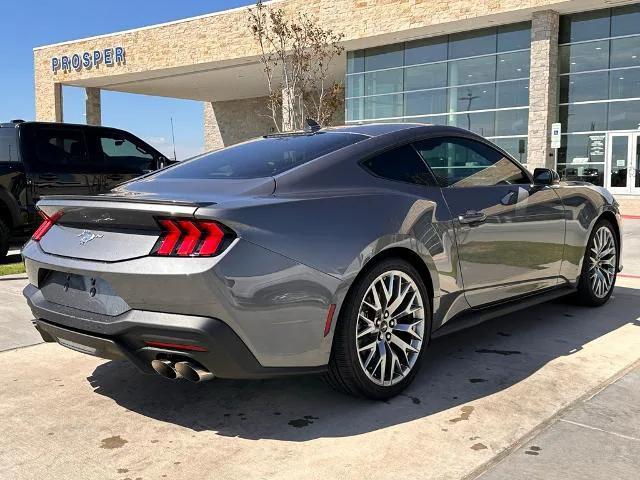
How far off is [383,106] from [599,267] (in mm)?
22033

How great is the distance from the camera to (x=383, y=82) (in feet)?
86.7

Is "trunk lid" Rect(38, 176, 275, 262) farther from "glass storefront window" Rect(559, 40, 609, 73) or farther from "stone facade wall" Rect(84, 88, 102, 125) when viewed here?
"stone facade wall" Rect(84, 88, 102, 125)

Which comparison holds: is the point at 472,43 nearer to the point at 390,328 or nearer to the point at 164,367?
the point at 390,328

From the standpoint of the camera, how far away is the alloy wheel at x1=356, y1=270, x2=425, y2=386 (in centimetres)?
326

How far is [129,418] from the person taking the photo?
3.19m

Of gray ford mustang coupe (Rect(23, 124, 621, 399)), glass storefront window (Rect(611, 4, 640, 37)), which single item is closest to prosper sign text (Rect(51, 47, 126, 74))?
glass storefront window (Rect(611, 4, 640, 37))

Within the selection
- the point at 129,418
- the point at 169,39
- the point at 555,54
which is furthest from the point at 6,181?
the point at 169,39

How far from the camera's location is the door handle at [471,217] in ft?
12.5

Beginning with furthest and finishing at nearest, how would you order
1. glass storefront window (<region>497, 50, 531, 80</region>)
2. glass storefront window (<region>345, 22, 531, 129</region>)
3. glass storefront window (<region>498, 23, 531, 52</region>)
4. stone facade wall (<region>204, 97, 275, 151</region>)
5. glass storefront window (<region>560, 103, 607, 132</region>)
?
stone facade wall (<region>204, 97, 275, 151</region>) → glass storefront window (<region>345, 22, 531, 129</region>) → glass storefront window (<region>497, 50, 531, 80</region>) → glass storefront window (<region>498, 23, 531, 52</region>) → glass storefront window (<region>560, 103, 607, 132</region>)

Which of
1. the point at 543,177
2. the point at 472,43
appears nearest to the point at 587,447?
the point at 543,177

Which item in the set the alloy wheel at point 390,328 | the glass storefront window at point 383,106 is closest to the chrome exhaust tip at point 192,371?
the alloy wheel at point 390,328

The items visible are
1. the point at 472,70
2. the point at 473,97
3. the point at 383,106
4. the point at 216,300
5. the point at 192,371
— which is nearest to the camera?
the point at 216,300

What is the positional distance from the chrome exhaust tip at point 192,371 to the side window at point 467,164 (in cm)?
184

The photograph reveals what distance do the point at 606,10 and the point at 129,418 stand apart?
2206 cm
